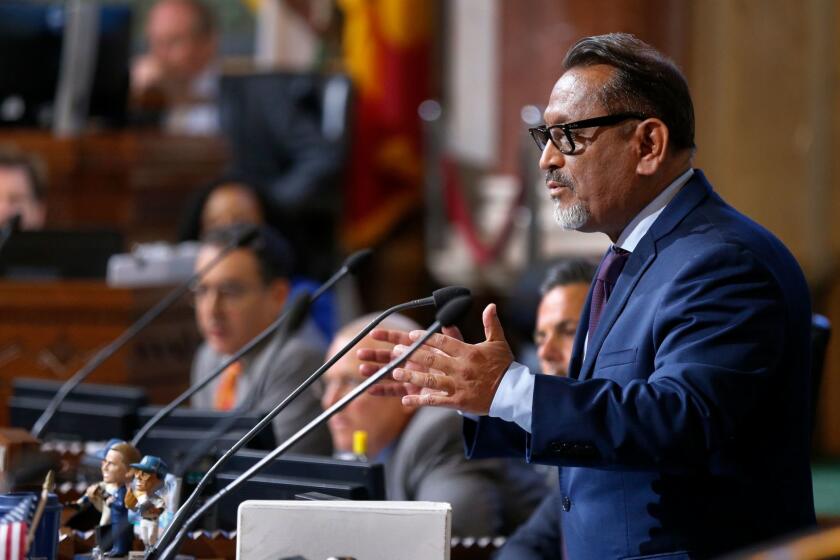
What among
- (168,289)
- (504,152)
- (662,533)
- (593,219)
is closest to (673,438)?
(662,533)

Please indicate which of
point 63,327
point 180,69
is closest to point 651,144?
point 63,327

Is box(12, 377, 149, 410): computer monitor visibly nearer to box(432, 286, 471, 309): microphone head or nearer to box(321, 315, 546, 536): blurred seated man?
box(321, 315, 546, 536): blurred seated man

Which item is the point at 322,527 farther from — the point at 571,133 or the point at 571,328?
the point at 571,328

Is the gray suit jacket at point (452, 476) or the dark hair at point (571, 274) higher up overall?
the dark hair at point (571, 274)

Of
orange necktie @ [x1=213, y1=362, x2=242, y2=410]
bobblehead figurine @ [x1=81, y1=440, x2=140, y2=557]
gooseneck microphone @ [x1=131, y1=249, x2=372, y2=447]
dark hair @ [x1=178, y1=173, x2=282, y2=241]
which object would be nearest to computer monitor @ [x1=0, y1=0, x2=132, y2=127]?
dark hair @ [x1=178, y1=173, x2=282, y2=241]

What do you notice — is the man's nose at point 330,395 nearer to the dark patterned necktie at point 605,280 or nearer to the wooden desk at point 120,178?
the dark patterned necktie at point 605,280

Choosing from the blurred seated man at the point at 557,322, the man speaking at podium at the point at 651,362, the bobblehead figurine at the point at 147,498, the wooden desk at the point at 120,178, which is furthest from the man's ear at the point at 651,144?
the wooden desk at the point at 120,178

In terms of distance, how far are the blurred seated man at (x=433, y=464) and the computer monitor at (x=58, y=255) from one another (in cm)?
184

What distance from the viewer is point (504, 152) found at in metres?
8.02

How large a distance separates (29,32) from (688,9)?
335 cm

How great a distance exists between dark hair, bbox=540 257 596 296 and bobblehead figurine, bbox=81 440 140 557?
1464 mm

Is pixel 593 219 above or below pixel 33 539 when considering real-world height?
above

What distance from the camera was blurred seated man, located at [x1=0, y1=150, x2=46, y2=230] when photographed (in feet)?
19.9

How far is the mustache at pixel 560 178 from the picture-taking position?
247 centimetres
